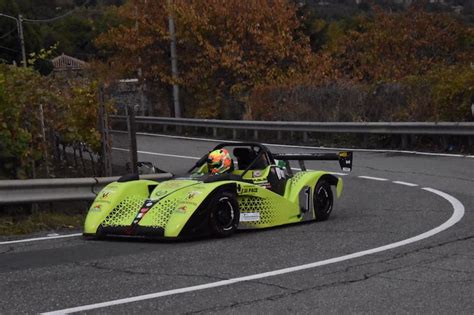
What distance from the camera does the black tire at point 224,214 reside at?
29.0ft

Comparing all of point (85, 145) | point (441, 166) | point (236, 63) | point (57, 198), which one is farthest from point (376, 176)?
point (236, 63)

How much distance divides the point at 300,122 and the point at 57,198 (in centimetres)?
1353

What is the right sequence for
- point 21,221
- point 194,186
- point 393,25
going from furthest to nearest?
point 393,25
point 21,221
point 194,186

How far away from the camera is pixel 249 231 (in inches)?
378

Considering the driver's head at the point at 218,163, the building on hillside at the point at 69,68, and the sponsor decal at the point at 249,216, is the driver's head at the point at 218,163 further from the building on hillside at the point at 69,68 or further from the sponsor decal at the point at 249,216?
the building on hillside at the point at 69,68

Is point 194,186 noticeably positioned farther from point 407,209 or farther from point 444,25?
point 444,25

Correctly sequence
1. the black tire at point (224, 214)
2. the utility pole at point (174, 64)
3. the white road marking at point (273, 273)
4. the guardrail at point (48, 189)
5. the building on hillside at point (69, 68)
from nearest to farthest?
the white road marking at point (273, 273)
the black tire at point (224, 214)
the guardrail at point (48, 189)
the building on hillside at point (69, 68)
the utility pole at point (174, 64)

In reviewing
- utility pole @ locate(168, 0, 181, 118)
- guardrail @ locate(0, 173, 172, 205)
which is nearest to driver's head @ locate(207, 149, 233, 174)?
guardrail @ locate(0, 173, 172, 205)

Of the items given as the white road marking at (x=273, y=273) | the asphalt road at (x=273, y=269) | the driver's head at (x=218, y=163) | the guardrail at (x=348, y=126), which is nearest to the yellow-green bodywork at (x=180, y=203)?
the asphalt road at (x=273, y=269)

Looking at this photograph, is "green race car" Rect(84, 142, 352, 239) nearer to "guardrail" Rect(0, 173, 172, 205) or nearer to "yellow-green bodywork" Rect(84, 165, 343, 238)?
"yellow-green bodywork" Rect(84, 165, 343, 238)

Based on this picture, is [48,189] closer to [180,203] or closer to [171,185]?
[171,185]

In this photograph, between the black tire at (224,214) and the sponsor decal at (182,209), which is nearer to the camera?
the sponsor decal at (182,209)

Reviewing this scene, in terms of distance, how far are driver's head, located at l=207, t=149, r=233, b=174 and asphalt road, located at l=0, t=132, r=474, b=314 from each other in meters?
1.03

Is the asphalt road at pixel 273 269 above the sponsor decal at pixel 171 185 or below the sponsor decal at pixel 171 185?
below
